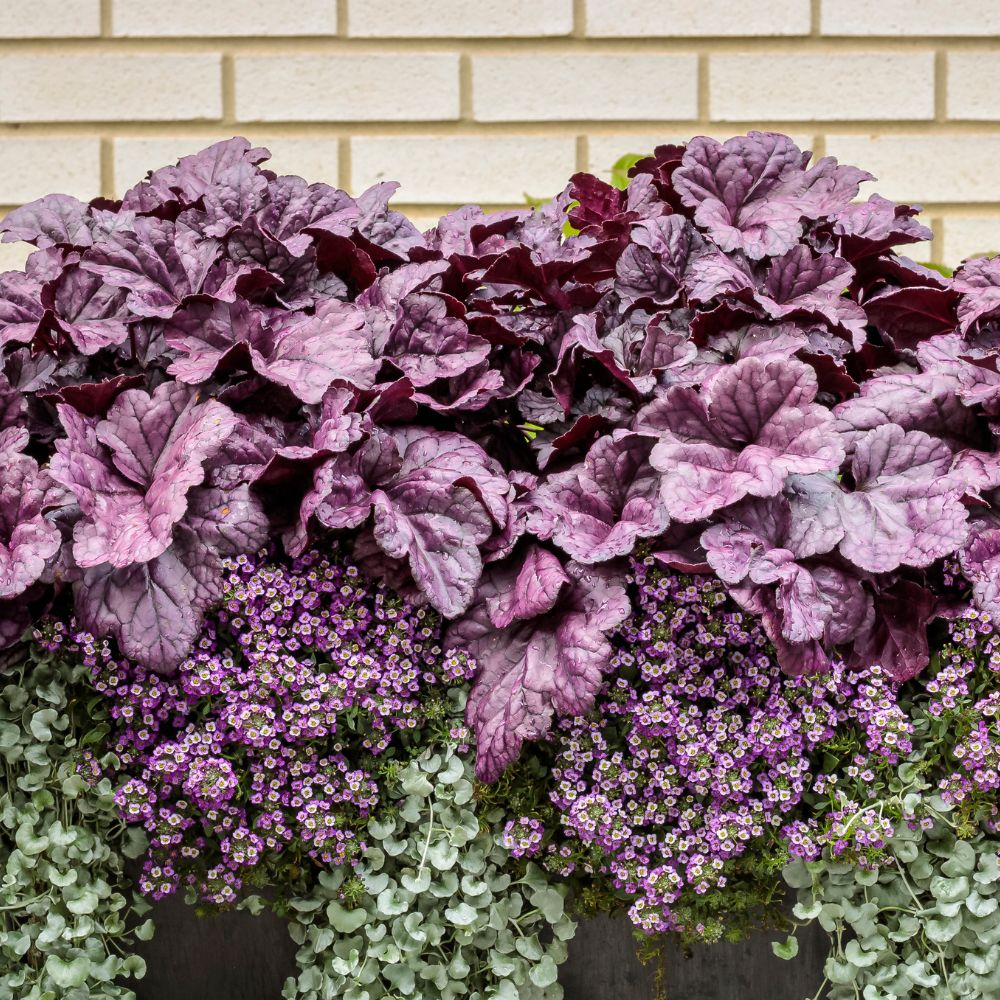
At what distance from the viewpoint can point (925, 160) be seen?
2986 mm

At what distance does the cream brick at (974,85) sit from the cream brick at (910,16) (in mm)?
72

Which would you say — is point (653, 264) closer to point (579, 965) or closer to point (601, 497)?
point (601, 497)

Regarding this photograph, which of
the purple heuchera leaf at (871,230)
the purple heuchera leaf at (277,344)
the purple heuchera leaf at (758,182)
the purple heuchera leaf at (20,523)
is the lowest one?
the purple heuchera leaf at (20,523)

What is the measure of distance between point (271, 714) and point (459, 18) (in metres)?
2.29

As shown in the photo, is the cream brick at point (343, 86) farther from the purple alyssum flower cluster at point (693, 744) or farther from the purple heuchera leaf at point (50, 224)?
the purple alyssum flower cluster at point (693, 744)

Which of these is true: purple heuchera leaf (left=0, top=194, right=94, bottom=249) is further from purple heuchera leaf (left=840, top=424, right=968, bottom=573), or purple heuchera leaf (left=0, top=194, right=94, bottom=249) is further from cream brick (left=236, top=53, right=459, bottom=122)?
cream brick (left=236, top=53, right=459, bottom=122)

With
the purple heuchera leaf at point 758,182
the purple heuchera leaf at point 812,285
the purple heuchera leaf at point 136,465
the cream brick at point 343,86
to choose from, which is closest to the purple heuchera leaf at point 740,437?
the purple heuchera leaf at point 812,285

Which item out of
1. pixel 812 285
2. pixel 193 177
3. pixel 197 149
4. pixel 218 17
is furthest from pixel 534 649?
pixel 218 17

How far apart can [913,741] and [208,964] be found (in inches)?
38.8

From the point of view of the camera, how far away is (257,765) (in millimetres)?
1282

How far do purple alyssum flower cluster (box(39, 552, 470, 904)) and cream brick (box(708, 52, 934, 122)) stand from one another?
86.9 inches

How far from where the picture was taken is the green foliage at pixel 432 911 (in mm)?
1262

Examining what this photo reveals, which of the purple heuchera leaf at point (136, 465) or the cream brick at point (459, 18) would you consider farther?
the cream brick at point (459, 18)

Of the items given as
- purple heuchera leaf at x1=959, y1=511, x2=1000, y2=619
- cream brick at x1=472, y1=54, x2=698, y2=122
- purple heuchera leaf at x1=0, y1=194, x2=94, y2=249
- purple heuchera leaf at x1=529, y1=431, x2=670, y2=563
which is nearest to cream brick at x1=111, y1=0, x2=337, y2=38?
cream brick at x1=472, y1=54, x2=698, y2=122
